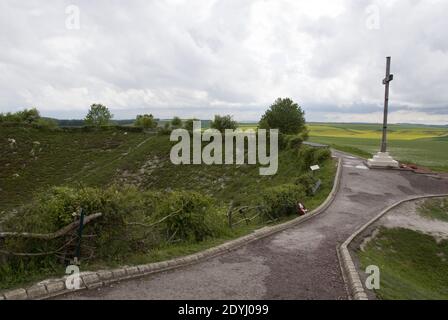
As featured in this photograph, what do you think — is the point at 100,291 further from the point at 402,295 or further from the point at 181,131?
the point at 181,131

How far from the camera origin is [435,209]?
55.3ft

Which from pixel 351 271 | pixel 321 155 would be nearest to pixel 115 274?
pixel 351 271

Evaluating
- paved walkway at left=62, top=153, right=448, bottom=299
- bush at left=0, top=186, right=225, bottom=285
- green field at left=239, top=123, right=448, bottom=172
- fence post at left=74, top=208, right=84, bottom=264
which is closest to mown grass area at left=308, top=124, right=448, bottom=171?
green field at left=239, top=123, right=448, bottom=172

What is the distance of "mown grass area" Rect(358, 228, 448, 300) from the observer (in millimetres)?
8875

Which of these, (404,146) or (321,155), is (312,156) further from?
(404,146)

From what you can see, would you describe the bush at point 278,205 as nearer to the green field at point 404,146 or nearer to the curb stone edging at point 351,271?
the curb stone edging at point 351,271

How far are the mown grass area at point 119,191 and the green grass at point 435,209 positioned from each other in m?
4.39

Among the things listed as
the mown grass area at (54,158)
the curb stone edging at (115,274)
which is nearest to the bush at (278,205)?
the curb stone edging at (115,274)

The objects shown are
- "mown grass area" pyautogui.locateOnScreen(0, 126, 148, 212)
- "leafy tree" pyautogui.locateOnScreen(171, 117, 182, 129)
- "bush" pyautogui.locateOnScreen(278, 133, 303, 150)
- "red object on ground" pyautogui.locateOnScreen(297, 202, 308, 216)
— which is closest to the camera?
"red object on ground" pyautogui.locateOnScreen(297, 202, 308, 216)

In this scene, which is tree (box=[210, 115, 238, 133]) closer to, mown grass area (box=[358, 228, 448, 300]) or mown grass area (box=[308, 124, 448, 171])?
mown grass area (box=[308, 124, 448, 171])

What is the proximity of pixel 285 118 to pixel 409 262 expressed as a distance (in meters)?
41.6

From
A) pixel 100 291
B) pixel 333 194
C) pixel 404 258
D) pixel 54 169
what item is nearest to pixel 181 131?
pixel 54 169

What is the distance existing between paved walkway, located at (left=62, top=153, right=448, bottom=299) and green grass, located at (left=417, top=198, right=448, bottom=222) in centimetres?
322

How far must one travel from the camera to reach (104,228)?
28.8 ft
